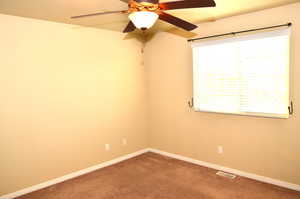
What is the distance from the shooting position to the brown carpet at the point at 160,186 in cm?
273

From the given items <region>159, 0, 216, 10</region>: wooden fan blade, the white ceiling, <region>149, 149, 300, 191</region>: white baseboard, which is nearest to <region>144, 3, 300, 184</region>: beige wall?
<region>149, 149, 300, 191</region>: white baseboard

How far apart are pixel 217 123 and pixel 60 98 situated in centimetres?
245

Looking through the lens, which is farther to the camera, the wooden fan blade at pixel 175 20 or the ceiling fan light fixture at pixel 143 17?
the wooden fan blade at pixel 175 20

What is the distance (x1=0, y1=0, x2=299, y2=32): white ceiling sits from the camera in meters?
2.38

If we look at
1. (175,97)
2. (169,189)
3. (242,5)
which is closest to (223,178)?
(169,189)

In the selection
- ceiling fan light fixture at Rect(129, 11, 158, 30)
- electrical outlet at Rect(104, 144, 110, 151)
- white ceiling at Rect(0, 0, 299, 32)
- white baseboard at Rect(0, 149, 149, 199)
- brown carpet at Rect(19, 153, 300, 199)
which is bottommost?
brown carpet at Rect(19, 153, 300, 199)

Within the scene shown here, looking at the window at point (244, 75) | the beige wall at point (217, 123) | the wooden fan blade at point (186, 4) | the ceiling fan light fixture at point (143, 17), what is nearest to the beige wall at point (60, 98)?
the beige wall at point (217, 123)

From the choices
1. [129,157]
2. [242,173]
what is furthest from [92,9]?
[242,173]

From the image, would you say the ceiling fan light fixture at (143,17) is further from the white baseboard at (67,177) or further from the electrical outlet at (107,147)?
the white baseboard at (67,177)

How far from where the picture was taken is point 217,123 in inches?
134

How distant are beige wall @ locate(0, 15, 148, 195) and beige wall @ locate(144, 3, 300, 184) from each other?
507mm

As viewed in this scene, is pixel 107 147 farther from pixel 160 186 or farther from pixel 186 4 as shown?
pixel 186 4

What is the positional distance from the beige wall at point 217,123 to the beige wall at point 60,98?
20.0 inches

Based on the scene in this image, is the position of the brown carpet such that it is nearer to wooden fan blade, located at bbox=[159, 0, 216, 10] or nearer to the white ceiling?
wooden fan blade, located at bbox=[159, 0, 216, 10]
